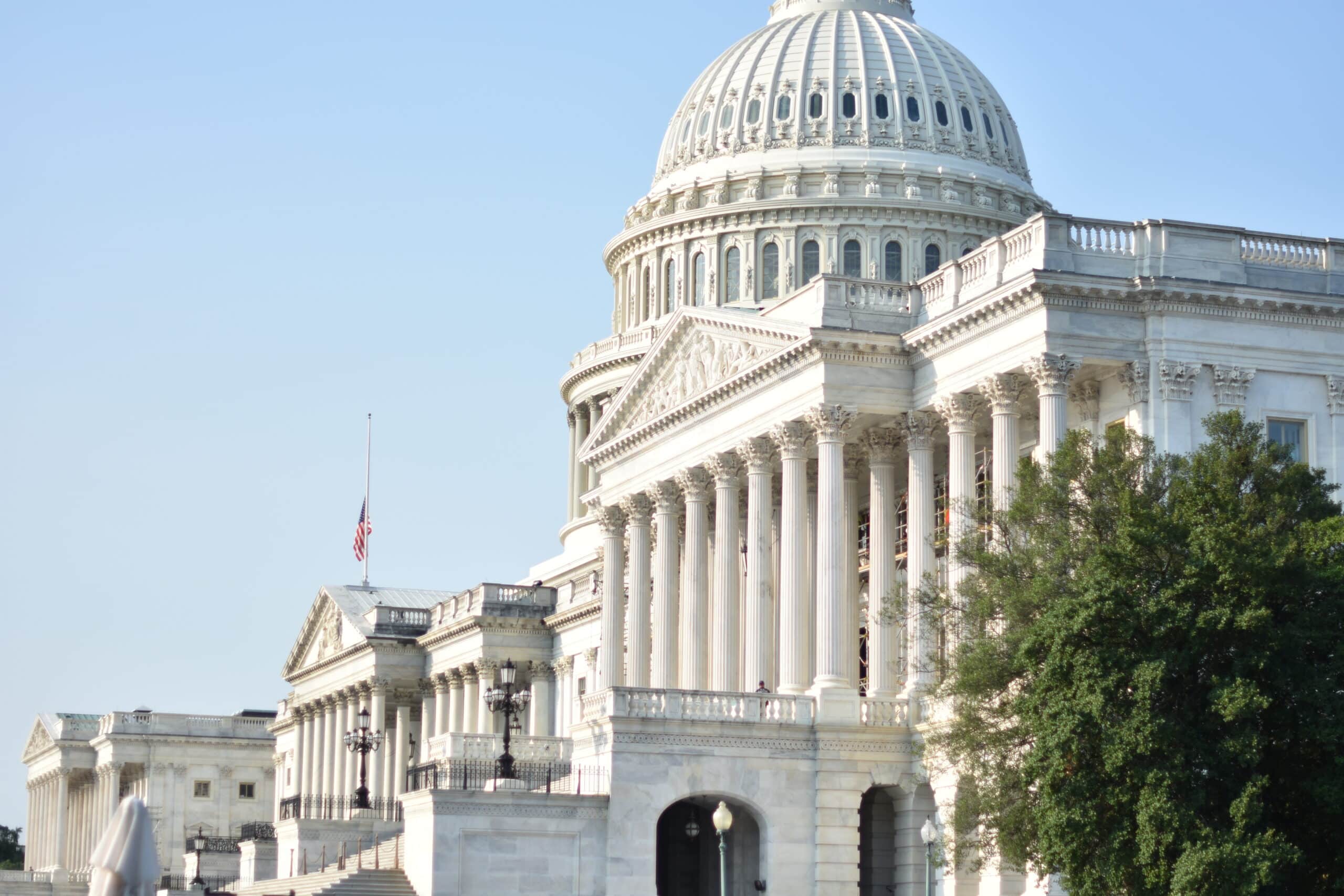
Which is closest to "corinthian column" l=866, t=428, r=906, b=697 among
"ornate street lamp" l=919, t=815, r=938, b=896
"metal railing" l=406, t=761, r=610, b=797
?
"ornate street lamp" l=919, t=815, r=938, b=896

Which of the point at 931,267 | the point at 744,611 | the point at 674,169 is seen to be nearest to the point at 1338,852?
the point at 744,611

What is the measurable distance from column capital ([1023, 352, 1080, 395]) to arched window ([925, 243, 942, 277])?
165ft

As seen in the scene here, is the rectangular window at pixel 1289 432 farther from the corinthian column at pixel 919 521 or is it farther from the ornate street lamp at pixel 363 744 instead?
the ornate street lamp at pixel 363 744

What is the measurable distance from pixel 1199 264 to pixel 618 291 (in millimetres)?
66642

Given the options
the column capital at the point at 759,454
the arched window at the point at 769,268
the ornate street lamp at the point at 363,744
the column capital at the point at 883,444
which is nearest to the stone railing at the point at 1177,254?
the column capital at the point at 883,444

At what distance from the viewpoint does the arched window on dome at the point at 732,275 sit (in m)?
114

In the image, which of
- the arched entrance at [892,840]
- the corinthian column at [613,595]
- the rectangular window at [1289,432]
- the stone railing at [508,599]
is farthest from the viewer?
the stone railing at [508,599]

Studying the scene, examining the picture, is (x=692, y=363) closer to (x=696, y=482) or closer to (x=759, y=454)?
(x=696, y=482)

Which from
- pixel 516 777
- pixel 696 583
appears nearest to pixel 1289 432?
pixel 516 777

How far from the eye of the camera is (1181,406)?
60.9m

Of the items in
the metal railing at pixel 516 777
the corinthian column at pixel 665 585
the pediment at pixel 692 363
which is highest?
the pediment at pixel 692 363

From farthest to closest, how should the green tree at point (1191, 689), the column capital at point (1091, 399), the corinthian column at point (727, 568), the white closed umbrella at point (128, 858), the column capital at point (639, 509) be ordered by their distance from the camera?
the column capital at point (639, 509)
the corinthian column at point (727, 568)
the column capital at point (1091, 399)
the green tree at point (1191, 689)
the white closed umbrella at point (128, 858)

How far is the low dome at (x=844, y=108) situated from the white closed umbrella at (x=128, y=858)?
89640 mm

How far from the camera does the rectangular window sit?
61875 mm
